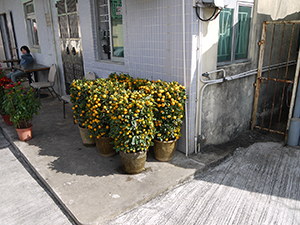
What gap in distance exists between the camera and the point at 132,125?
3201mm

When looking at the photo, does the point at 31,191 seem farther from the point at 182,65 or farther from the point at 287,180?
the point at 287,180

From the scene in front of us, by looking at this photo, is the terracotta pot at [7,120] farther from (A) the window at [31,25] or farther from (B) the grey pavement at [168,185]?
(A) the window at [31,25]

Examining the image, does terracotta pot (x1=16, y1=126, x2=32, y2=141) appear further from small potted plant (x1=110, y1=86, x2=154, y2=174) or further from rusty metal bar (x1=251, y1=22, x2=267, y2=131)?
rusty metal bar (x1=251, y1=22, x2=267, y2=131)

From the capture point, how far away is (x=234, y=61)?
4531mm

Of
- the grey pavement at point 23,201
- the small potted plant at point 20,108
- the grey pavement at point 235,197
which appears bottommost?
the grey pavement at point 235,197

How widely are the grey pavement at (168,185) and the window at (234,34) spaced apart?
5.57ft

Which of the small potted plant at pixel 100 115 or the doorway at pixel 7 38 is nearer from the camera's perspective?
the small potted plant at pixel 100 115

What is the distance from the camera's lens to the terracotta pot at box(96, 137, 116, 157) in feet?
12.8

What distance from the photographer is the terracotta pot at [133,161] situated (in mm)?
3410

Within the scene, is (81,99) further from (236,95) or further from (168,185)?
(236,95)

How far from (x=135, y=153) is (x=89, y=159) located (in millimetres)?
1020

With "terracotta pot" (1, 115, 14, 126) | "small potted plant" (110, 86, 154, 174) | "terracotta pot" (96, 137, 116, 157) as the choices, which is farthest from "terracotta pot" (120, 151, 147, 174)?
"terracotta pot" (1, 115, 14, 126)

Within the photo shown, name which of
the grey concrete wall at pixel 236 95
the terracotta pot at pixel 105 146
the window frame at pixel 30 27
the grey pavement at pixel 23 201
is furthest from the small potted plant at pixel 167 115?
the window frame at pixel 30 27

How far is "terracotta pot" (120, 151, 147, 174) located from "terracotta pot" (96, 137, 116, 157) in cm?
54
